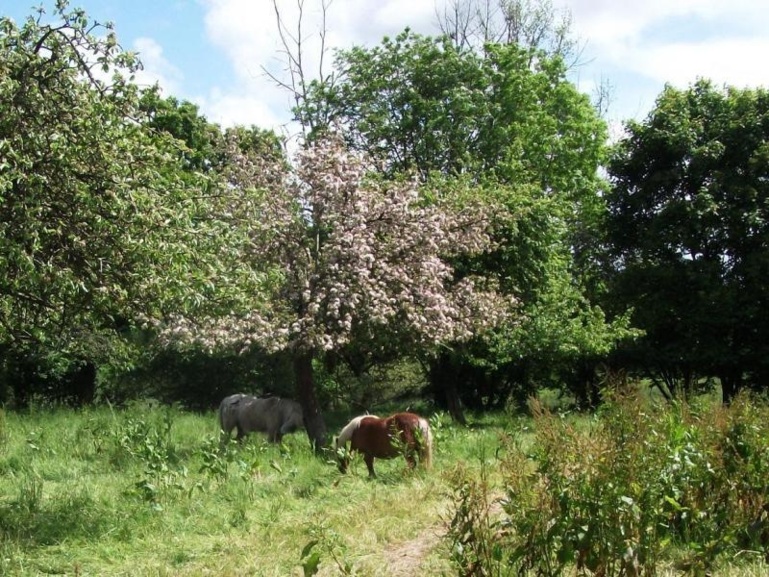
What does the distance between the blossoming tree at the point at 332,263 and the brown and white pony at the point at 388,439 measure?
167cm

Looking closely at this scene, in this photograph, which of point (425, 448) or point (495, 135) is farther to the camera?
point (495, 135)

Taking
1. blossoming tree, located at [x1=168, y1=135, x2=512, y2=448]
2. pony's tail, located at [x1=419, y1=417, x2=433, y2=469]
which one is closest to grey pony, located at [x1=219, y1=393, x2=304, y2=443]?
blossoming tree, located at [x1=168, y1=135, x2=512, y2=448]

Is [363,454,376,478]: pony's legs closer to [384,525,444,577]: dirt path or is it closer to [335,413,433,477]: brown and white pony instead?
[335,413,433,477]: brown and white pony

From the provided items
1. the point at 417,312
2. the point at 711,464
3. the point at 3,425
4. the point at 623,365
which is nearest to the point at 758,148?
the point at 623,365

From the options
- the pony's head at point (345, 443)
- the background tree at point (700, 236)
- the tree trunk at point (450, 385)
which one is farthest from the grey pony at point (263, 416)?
the background tree at point (700, 236)

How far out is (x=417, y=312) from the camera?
1380 cm

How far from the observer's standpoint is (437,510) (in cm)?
861

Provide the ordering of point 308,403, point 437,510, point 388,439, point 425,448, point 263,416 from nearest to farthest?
1. point 437,510
2. point 425,448
3. point 388,439
4. point 308,403
5. point 263,416

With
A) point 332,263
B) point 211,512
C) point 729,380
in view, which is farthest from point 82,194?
point 729,380

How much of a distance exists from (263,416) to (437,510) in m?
7.62

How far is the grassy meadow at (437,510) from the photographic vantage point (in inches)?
214

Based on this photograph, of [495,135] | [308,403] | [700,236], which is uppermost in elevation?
[495,135]

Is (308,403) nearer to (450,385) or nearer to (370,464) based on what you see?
(370,464)

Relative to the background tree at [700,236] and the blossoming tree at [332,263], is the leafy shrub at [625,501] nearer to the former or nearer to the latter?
the blossoming tree at [332,263]
